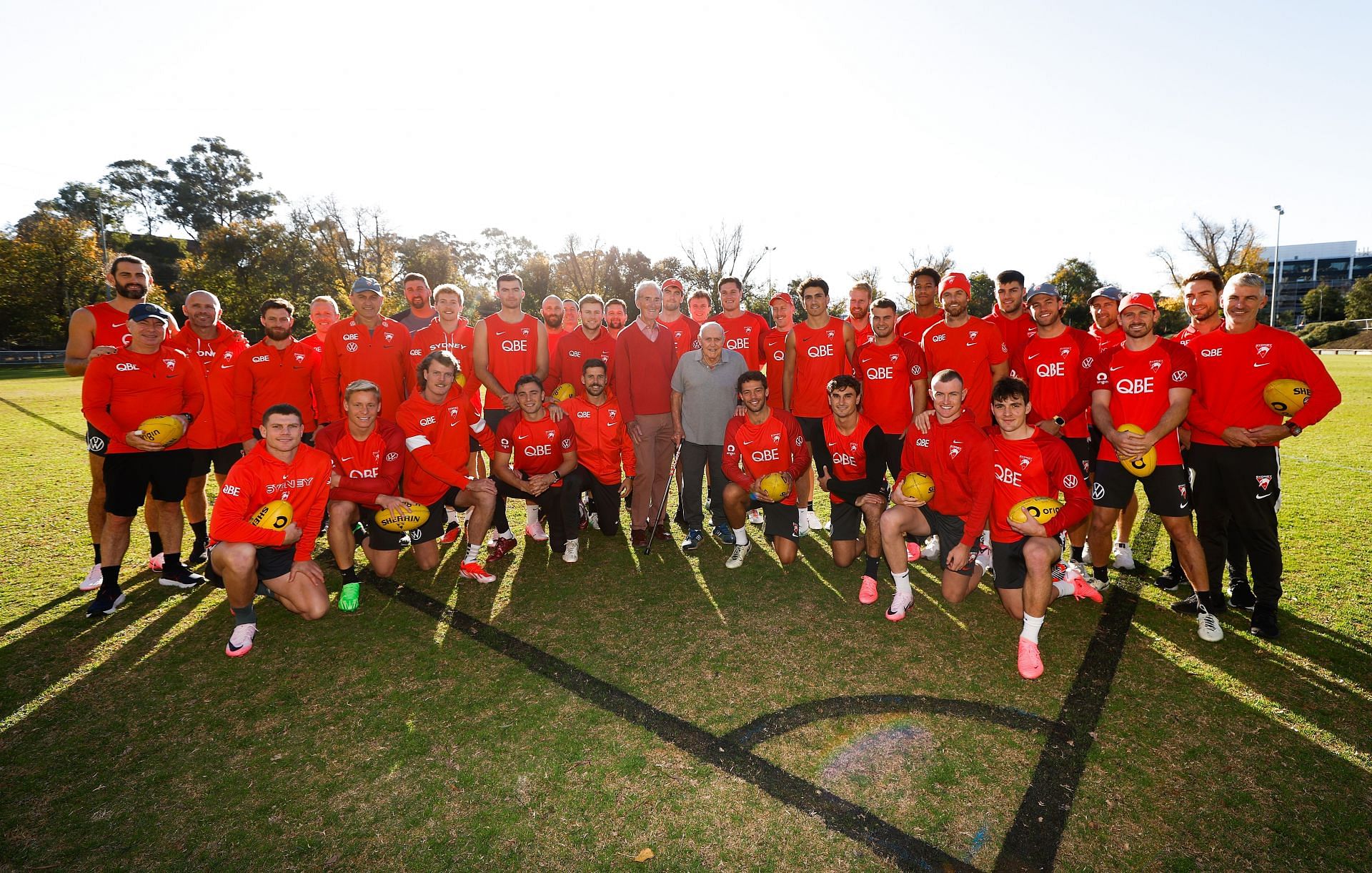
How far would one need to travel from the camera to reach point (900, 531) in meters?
4.25

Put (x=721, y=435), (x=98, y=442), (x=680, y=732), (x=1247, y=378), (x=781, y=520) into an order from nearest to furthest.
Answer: (x=680, y=732), (x=1247, y=378), (x=98, y=442), (x=781, y=520), (x=721, y=435)

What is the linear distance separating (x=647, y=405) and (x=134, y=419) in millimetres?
3874

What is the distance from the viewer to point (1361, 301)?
153ft

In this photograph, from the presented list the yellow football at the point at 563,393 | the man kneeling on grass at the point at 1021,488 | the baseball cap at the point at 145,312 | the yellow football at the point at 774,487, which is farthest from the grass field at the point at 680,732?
the baseball cap at the point at 145,312

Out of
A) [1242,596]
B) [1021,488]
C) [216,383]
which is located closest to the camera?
[1021,488]

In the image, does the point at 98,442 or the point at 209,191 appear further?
the point at 209,191

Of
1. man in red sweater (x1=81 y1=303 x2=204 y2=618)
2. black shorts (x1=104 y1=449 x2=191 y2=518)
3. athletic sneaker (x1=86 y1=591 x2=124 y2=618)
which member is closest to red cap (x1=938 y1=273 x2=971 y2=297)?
man in red sweater (x1=81 y1=303 x2=204 y2=618)

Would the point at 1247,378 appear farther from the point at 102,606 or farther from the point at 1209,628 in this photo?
the point at 102,606

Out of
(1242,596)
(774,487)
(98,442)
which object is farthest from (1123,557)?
(98,442)

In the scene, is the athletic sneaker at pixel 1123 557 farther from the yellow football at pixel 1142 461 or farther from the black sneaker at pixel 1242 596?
the yellow football at pixel 1142 461

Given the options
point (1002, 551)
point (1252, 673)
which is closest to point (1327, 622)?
point (1252, 673)

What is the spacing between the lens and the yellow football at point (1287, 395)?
3.79 metres

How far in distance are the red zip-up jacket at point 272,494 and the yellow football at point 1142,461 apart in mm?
5515

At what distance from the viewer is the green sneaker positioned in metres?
4.36
